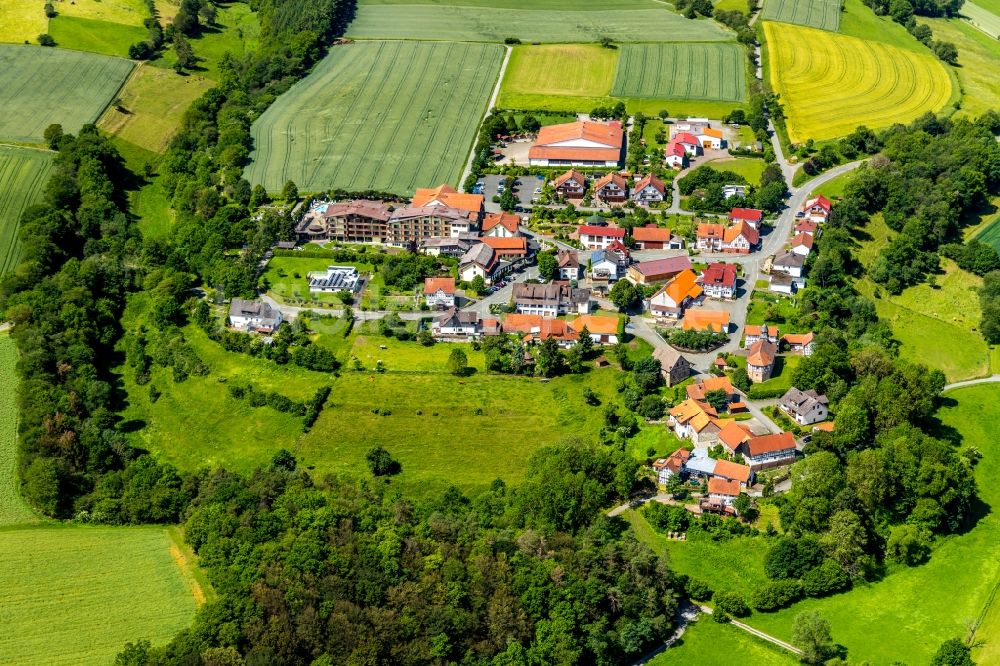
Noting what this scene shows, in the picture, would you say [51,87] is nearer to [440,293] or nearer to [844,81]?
[440,293]

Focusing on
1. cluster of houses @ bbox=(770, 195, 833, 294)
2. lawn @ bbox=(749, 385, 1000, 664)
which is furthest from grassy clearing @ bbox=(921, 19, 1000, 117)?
lawn @ bbox=(749, 385, 1000, 664)

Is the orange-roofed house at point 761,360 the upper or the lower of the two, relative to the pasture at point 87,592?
upper

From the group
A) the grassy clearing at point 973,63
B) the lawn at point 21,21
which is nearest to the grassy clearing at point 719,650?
the grassy clearing at point 973,63

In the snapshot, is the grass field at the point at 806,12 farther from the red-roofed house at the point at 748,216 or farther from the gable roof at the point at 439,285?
the gable roof at the point at 439,285

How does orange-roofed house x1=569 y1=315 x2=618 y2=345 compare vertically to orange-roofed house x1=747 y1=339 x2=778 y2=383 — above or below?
below

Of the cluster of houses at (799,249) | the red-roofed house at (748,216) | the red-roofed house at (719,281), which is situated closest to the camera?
the red-roofed house at (719,281)

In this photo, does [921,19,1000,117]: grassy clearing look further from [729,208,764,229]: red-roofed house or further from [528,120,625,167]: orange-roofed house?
[528,120,625,167]: orange-roofed house

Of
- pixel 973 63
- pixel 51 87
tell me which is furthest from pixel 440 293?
pixel 973 63

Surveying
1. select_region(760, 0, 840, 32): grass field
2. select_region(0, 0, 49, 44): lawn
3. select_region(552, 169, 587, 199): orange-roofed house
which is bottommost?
select_region(0, 0, 49, 44): lawn
